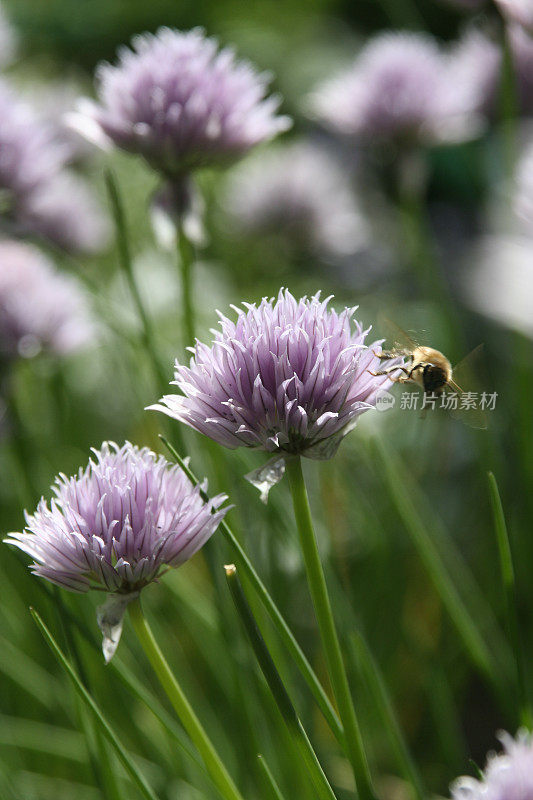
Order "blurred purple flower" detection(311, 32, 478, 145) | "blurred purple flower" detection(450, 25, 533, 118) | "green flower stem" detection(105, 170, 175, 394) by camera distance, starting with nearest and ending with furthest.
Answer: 1. "green flower stem" detection(105, 170, 175, 394)
2. "blurred purple flower" detection(311, 32, 478, 145)
3. "blurred purple flower" detection(450, 25, 533, 118)

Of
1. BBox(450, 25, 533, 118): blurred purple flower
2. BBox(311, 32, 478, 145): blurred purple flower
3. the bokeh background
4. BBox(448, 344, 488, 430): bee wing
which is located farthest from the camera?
BBox(450, 25, 533, 118): blurred purple flower

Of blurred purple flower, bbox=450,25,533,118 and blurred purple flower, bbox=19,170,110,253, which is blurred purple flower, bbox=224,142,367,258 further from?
blurred purple flower, bbox=450,25,533,118

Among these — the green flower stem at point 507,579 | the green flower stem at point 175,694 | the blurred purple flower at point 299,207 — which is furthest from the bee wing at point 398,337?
the blurred purple flower at point 299,207

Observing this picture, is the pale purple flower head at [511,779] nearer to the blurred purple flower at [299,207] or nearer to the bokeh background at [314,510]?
the bokeh background at [314,510]

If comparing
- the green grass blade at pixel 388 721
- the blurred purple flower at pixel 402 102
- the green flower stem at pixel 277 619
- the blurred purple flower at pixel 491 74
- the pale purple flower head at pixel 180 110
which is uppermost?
the blurred purple flower at pixel 491 74

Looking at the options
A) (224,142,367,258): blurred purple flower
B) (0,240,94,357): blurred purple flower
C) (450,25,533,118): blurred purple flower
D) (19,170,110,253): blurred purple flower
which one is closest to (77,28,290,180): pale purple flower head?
(0,240,94,357): blurred purple flower

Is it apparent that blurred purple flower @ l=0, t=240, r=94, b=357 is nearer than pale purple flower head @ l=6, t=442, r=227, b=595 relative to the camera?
No

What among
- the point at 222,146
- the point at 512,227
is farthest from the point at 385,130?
the point at 222,146
